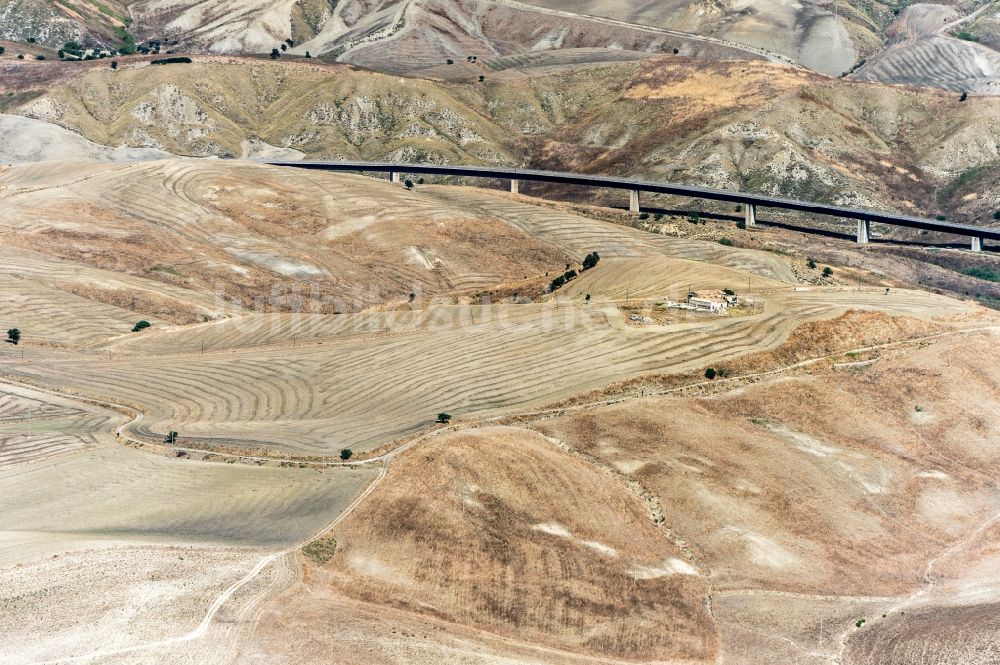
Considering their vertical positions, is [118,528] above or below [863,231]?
below

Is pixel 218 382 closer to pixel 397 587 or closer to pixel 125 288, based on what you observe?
pixel 125 288

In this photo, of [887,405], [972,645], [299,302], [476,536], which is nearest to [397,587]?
[476,536]

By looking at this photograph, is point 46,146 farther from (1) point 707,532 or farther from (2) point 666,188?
(1) point 707,532

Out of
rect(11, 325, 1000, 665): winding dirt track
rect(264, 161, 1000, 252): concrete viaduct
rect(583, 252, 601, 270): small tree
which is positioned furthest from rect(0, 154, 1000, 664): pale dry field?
rect(264, 161, 1000, 252): concrete viaduct

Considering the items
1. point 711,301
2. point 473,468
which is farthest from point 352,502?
point 711,301

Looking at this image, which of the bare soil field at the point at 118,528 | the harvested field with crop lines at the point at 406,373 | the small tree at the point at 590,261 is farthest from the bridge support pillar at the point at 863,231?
the bare soil field at the point at 118,528

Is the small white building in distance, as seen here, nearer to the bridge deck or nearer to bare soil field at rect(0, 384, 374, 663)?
bare soil field at rect(0, 384, 374, 663)

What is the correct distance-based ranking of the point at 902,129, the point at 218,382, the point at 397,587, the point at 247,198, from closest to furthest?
the point at 397,587 → the point at 218,382 → the point at 247,198 → the point at 902,129
